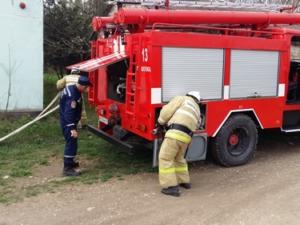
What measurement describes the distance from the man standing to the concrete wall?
5.20 meters

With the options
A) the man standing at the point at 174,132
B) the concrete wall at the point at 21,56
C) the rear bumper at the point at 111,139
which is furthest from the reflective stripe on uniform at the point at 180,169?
the concrete wall at the point at 21,56

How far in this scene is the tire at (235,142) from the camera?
7743 mm

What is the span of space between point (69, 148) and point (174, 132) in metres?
1.73

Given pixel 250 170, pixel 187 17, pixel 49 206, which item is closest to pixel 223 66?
pixel 187 17

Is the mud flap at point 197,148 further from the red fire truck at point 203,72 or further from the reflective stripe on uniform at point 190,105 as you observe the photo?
the reflective stripe on uniform at point 190,105

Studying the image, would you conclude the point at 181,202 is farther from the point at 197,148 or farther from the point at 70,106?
the point at 70,106

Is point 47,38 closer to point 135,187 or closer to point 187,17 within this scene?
point 187,17

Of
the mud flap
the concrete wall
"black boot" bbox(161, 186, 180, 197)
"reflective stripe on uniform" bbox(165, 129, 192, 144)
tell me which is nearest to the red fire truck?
the mud flap

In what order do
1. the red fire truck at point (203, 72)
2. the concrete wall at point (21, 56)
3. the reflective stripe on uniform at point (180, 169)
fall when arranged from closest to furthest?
the reflective stripe on uniform at point (180, 169) < the red fire truck at point (203, 72) < the concrete wall at point (21, 56)

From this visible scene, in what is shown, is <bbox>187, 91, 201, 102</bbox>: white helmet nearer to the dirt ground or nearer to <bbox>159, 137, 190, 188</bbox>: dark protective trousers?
Result: <bbox>159, 137, 190, 188</bbox>: dark protective trousers

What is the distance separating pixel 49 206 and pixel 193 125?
2045mm

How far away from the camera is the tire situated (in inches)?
305

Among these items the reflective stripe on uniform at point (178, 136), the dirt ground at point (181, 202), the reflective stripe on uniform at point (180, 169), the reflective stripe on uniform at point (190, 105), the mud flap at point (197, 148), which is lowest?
the dirt ground at point (181, 202)

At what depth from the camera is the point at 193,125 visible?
21.8 feet
